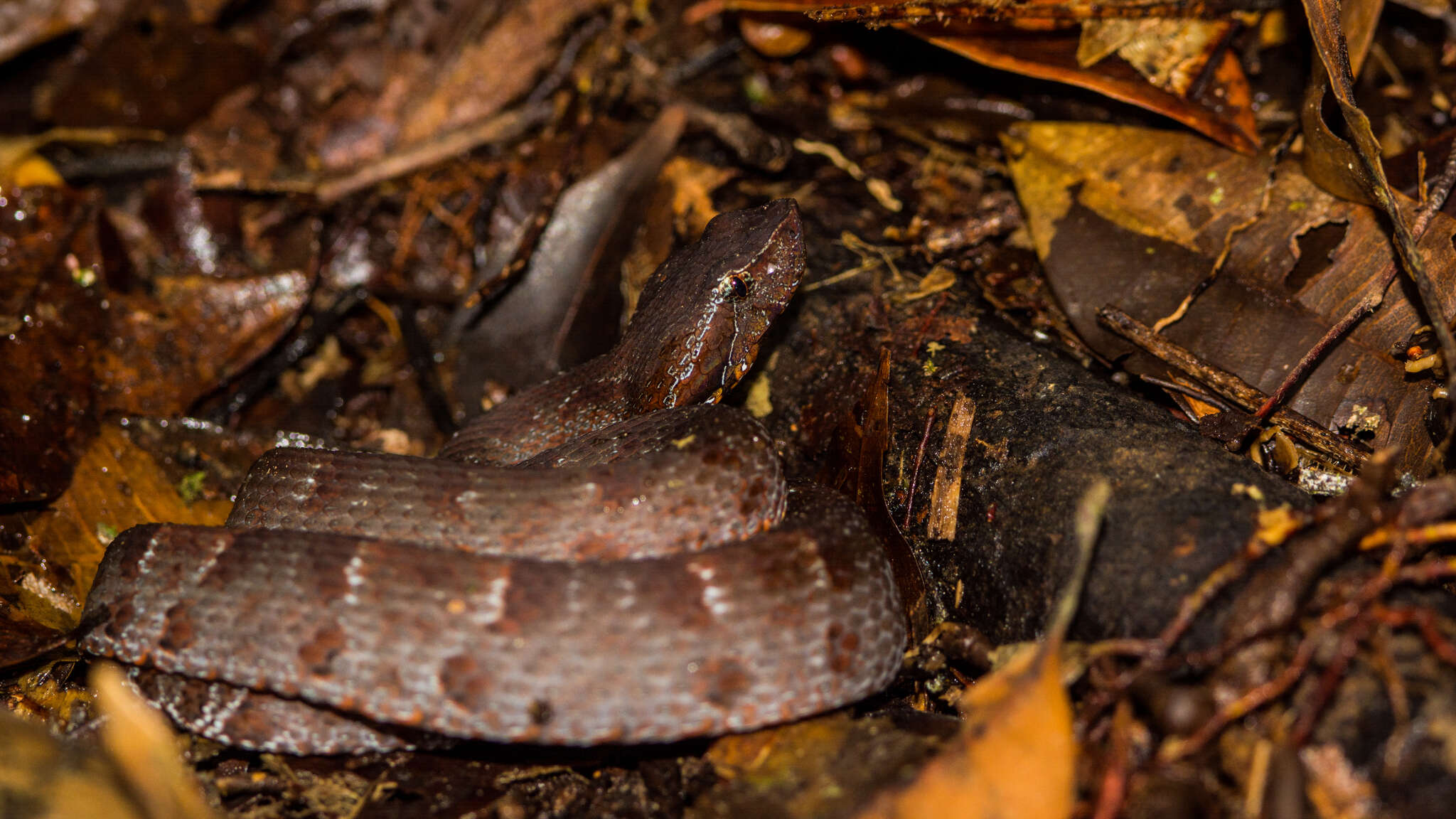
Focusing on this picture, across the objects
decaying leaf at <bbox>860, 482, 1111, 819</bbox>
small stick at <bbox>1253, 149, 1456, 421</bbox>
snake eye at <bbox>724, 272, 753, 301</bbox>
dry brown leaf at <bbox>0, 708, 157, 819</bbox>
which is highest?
snake eye at <bbox>724, 272, 753, 301</bbox>

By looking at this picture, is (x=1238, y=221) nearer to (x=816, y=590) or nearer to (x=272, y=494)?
(x=816, y=590)

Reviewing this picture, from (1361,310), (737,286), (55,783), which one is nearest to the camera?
(55,783)

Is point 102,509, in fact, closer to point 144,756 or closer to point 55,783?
point 55,783

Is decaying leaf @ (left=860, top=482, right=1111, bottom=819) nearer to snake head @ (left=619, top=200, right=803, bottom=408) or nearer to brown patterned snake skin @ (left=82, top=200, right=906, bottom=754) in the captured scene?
brown patterned snake skin @ (left=82, top=200, right=906, bottom=754)

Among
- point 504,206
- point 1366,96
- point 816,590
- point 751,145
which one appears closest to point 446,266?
point 504,206

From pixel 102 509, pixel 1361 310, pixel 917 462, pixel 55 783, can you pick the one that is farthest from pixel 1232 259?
pixel 102 509

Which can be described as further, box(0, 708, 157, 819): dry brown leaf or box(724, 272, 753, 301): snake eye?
box(724, 272, 753, 301): snake eye

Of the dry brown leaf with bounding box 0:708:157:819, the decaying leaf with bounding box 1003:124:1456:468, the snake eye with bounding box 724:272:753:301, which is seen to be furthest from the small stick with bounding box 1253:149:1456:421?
the dry brown leaf with bounding box 0:708:157:819
